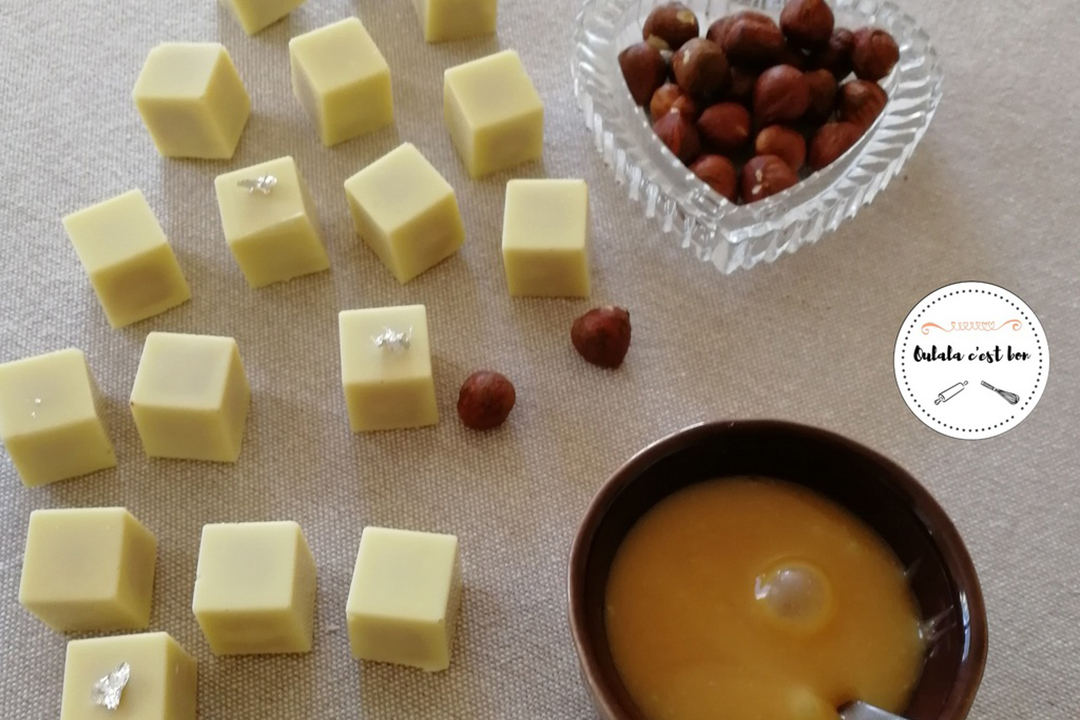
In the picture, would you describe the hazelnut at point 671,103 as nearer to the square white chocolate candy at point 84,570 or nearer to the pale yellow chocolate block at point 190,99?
the pale yellow chocolate block at point 190,99

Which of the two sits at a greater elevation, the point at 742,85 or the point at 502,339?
the point at 742,85

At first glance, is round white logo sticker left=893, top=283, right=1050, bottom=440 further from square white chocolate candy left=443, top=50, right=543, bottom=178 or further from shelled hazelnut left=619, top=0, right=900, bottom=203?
square white chocolate candy left=443, top=50, right=543, bottom=178

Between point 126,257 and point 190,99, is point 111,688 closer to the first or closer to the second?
point 126,257

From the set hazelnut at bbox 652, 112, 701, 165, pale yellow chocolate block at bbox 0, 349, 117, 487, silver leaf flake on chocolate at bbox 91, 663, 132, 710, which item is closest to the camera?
silver leaf flake on chocolate at bbox 91, 663, 132, 710

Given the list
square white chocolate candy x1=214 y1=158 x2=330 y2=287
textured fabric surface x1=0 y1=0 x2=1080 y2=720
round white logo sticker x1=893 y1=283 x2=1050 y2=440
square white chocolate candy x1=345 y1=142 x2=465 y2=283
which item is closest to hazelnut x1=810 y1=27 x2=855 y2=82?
textured fabric surface x1=0 y1=0 x2=1080 y2=720

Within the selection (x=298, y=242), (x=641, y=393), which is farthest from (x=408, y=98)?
(x=641, y=393)

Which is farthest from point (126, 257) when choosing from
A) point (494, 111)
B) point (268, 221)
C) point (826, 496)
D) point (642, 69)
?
point (826, 496)
